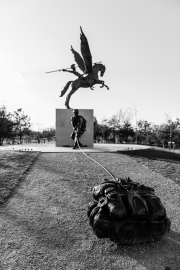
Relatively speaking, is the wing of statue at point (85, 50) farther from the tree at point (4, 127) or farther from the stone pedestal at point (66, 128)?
the tree at point (4, 127)

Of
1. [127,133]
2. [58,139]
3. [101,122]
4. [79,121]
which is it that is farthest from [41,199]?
[101,122]

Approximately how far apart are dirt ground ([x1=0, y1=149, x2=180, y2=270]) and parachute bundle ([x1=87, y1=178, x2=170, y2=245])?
0.89ft

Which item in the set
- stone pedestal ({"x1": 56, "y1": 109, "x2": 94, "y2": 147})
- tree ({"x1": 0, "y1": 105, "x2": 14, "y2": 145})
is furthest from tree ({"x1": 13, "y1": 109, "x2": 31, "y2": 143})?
stone pedestal ({"x1": 56, "y1": 109, "x2": 94, "y2": 147})

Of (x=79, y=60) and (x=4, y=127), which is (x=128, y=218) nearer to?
(x=79, y=60)

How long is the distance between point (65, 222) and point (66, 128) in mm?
8977

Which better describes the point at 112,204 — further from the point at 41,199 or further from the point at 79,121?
the point at 79,121

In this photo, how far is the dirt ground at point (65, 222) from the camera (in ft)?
8.23

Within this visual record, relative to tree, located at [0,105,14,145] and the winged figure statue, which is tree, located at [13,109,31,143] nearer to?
tree, located at [0,105,14,145]

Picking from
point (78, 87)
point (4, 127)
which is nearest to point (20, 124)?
point (4, 127)

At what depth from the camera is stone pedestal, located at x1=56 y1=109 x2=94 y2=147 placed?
12109 mm

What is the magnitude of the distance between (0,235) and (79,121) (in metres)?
7.91

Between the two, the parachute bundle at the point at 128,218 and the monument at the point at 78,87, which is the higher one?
the monument at the point at 78,87

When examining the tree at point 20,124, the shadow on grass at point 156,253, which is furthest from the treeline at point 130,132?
the shadow on grass at point 156,253

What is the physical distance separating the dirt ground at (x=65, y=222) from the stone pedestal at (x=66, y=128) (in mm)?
5382
